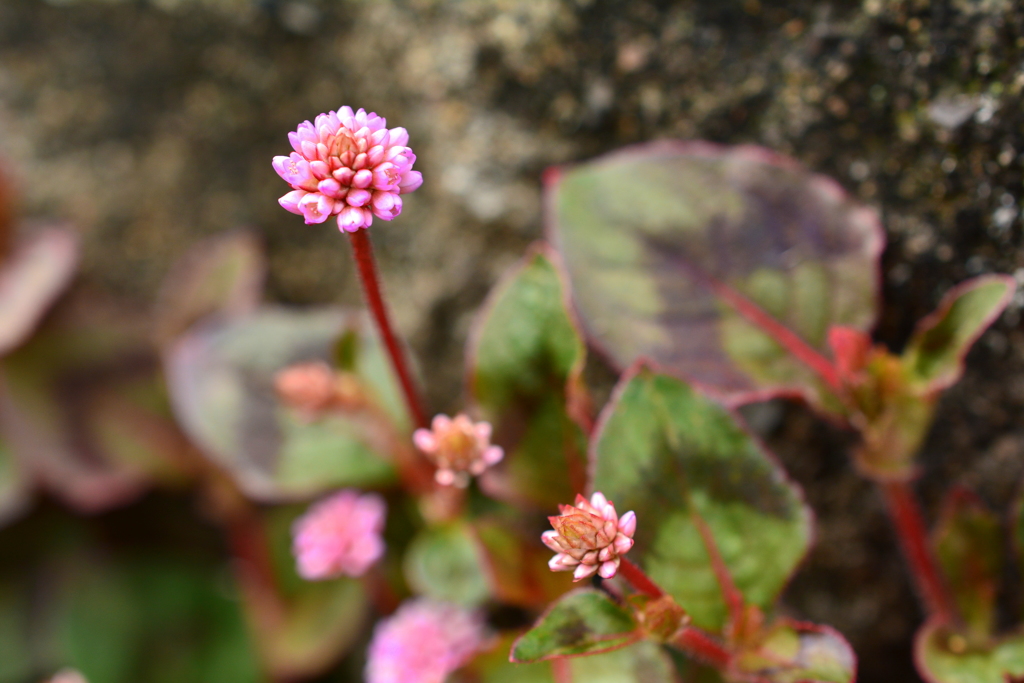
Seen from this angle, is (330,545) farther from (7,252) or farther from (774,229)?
(7,252)

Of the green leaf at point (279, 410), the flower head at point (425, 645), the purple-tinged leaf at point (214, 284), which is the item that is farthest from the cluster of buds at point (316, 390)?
the purple-tinged leaf at point (214, 284)

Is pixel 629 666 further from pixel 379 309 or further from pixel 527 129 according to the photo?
pixel 527 129

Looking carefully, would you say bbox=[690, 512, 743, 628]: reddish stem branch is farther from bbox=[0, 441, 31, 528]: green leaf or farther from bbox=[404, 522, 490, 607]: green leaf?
bbox=[0, 441, 31, 528]: green leaf

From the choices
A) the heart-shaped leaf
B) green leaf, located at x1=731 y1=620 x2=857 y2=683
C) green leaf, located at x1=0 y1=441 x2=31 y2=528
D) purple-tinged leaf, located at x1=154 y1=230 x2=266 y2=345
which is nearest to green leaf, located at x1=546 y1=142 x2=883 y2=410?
green leaf, located at x1=731 y1=620 x2=857 y2=683

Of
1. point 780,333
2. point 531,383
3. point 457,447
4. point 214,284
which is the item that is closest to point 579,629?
point 457,447

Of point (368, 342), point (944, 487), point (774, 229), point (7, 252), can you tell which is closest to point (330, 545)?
point (368, 342)
